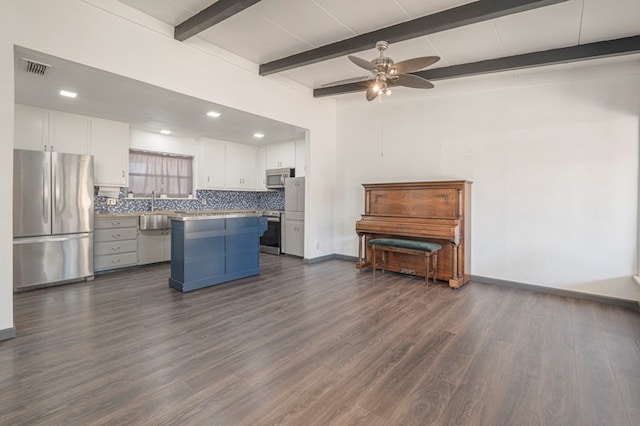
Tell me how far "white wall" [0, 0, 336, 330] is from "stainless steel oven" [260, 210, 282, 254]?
2.29 m

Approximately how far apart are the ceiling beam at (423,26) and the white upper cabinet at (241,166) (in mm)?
3311

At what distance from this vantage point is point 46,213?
12.8ft

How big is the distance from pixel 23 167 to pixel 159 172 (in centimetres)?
229

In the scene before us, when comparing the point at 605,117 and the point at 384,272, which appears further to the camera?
the point at 384,272

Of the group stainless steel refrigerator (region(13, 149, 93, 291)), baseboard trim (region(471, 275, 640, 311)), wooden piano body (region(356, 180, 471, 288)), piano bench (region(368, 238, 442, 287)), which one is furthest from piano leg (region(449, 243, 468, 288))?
stainless steel refrigerator (region(13, 149, 93, 291))

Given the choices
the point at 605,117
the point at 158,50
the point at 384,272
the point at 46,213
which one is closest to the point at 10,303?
the point at 46,213

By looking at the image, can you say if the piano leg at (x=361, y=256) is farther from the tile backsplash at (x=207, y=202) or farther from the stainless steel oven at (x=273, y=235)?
the tile backsplash at (x=207, y=202)

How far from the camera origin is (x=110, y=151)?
4934 mm

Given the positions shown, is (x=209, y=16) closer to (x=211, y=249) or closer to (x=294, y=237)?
(x=211, y=249)

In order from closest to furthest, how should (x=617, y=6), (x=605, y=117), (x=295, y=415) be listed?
(x=295, y=415) → (x=617, y=6) → (x=605, y=117)

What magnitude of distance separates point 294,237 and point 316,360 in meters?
4.01

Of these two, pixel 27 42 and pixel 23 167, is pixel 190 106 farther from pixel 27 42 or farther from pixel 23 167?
pixel 23 167

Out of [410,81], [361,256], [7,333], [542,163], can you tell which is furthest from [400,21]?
[7,333]

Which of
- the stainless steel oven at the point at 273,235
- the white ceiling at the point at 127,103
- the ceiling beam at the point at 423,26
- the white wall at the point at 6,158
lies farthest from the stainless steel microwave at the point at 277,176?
the white wall at the point at 6,158
